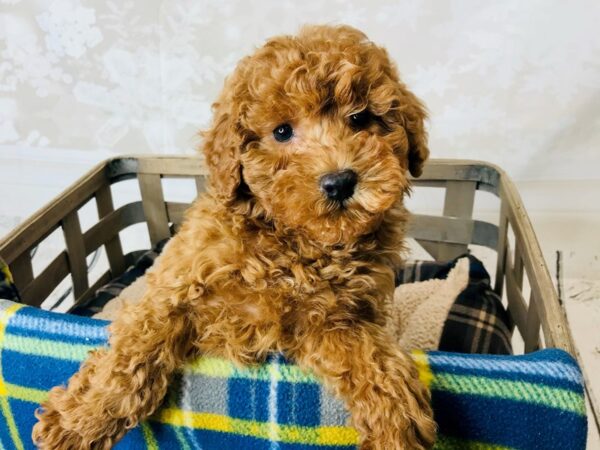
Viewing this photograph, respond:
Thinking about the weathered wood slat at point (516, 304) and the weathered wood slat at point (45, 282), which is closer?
the weathered wood slat at point (516, 304)

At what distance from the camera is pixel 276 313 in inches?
50.9

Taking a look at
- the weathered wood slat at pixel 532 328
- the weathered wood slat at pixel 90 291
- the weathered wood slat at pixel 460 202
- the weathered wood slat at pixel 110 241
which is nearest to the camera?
the weathered wood slat at pixel 532 328

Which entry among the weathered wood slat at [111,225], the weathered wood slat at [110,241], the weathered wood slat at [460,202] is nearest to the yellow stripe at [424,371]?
the weathered wood slat at [460,202]

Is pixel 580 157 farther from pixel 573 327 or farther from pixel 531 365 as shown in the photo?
pixel 531 365

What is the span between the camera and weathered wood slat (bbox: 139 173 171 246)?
2639 millimetres

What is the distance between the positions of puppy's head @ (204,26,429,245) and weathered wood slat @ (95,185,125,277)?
130 cm

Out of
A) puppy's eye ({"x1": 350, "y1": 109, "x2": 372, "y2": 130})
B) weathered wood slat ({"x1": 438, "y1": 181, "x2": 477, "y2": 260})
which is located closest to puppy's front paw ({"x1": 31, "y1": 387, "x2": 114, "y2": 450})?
puppy's eye ({"x1": 350, "y1": 109, "x2": 372, "y2": 130})

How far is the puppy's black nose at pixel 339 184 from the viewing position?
3.88 ft

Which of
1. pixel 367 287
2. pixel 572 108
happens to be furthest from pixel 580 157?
pixel 367 287

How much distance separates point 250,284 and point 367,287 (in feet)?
0.93

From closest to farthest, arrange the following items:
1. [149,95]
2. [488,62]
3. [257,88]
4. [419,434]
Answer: [419,434] < [257,88] < [488,62] < [149,95]

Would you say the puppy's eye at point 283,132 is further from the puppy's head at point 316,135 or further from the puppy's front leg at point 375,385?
the puppy's front leg at point 375,385

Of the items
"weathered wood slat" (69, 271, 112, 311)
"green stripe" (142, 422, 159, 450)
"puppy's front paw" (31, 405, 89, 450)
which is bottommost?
"weathered wood slat" (69, 271, 112, 311)

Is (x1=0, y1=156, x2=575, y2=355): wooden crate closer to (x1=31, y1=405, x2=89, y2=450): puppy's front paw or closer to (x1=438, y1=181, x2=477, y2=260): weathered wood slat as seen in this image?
(x1=438, y1=181, x2=477, y2=260): weathered wood slat
